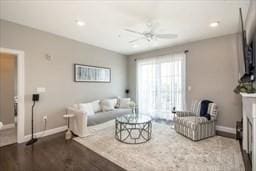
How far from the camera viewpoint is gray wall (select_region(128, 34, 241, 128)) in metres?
3.90

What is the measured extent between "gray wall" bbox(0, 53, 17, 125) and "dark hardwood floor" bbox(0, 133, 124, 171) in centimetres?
185

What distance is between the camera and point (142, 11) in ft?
9.10

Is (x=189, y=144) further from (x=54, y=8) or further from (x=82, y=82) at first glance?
(x=54, y=8)

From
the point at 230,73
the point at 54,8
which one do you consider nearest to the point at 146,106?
the point at 230,73

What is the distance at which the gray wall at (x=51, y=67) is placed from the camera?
3.43 metres

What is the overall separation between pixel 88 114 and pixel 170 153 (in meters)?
2.37

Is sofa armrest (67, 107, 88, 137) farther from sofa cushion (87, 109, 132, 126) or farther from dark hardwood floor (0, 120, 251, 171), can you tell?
dark hardwood floor (0, 120, 251, 171)

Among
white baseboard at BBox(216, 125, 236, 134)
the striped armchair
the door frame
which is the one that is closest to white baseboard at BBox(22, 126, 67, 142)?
the door frame

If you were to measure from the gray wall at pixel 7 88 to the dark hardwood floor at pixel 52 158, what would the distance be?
1846 mm

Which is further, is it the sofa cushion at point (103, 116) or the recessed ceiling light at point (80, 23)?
the sofa cushion at point (103, 116)

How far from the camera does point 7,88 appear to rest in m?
4.55

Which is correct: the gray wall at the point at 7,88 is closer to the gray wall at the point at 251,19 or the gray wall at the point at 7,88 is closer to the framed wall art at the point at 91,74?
the framed wall art at the point at 91,74

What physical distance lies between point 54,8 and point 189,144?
4.01m

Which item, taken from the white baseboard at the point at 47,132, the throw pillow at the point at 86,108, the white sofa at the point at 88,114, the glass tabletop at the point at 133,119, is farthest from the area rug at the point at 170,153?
the white baseboard at the point at 47,132
